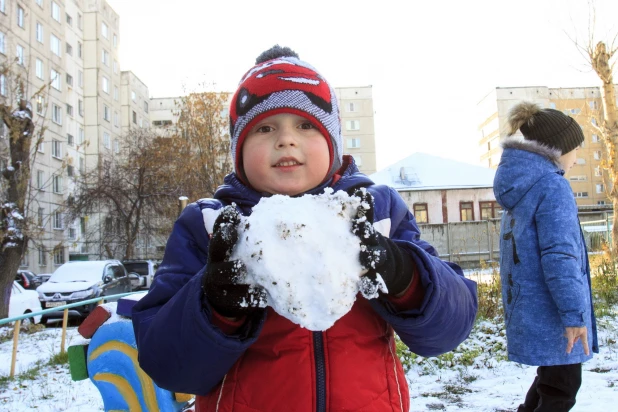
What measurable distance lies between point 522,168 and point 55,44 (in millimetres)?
37146

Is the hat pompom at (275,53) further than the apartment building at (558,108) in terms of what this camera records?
No

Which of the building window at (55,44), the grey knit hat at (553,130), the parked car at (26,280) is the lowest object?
the parked car at (26,280)

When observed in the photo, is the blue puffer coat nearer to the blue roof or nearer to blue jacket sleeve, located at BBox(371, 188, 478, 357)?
blue jacket sleeve, located at BBox(371, 188, 478, 357)

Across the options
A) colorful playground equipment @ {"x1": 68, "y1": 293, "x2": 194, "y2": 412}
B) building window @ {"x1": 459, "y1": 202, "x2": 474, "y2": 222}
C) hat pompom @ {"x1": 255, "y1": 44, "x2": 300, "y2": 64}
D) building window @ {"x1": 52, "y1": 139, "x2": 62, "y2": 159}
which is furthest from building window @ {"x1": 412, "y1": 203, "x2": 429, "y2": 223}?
hat pompom @ {"x1": 255, "y1": 44, "x2": 300, "y2": 64}

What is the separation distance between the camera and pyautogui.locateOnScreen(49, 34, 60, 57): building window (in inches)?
1308

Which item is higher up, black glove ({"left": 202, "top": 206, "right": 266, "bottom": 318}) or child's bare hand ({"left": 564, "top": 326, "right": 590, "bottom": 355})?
black glove ({"left": 202, "top": 206, "right": 266, "bottom": 318})

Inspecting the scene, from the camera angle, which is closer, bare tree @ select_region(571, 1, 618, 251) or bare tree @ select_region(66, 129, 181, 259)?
bare tree @ select_region(571, 1, 618, 251)

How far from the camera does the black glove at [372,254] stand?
103cm

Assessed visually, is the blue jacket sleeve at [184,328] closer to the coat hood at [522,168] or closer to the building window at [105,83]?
the coat hood at [522,168]

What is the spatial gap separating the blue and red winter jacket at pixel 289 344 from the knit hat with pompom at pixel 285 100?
0.25m

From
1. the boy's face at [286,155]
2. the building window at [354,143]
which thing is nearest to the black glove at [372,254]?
the boy's face at [286,155]

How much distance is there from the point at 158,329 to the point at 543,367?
2.15 meters

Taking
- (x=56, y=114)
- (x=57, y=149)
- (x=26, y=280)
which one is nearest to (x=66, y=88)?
(x=56, y=114)

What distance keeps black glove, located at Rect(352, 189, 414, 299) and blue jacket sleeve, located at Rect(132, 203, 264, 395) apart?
0.29 m
